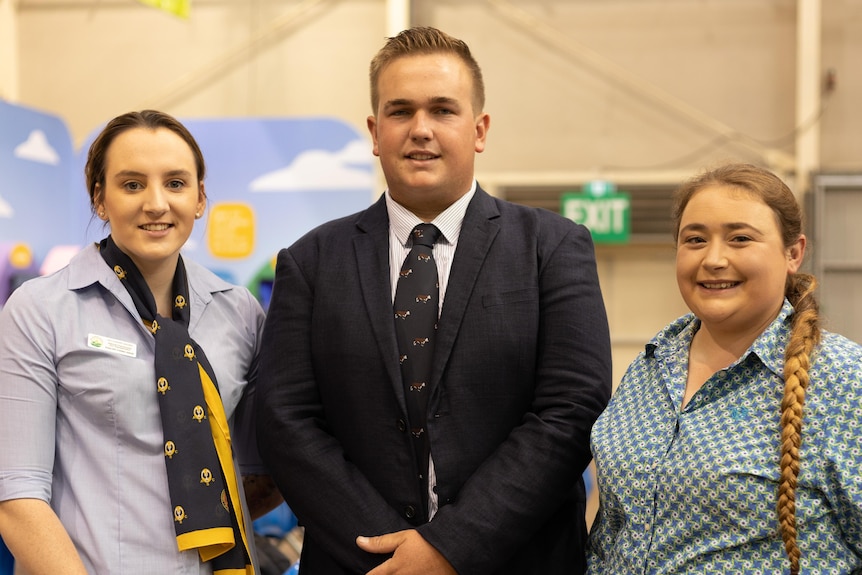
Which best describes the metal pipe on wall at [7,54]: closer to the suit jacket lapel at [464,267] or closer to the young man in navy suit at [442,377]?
the young man in navy suit at [442,377]

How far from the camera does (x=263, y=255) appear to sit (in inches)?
226

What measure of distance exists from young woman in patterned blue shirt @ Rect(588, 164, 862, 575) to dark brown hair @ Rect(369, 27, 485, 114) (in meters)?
0.54

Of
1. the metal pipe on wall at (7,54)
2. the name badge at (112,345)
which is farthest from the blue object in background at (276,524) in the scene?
the metal pipe on wall at (7,54)

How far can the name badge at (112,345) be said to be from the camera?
74.9 inches

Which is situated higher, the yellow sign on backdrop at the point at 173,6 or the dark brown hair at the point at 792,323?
the yellow sign on backdrop at the point at 173,6

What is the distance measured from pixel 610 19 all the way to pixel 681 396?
232 inches

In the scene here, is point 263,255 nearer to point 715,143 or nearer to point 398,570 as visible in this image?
point 715,143


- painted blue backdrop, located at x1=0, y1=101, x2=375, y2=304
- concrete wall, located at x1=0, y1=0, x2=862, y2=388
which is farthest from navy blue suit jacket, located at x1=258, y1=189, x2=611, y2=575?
concrete wall, located at x1=0, y1=0, x2=862, y2=388

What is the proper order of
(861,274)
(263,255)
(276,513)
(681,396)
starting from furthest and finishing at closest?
(861,274) < (263,255) < (276,513) < (681,396)

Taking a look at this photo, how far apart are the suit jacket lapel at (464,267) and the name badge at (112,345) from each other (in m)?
0.63

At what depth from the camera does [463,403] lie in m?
1.93

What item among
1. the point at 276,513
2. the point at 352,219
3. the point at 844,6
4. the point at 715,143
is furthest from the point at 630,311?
the point at 352,219

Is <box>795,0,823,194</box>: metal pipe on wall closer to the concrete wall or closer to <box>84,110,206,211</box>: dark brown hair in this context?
the concrete wall

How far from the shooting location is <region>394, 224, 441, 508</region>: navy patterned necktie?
76.5 inches
